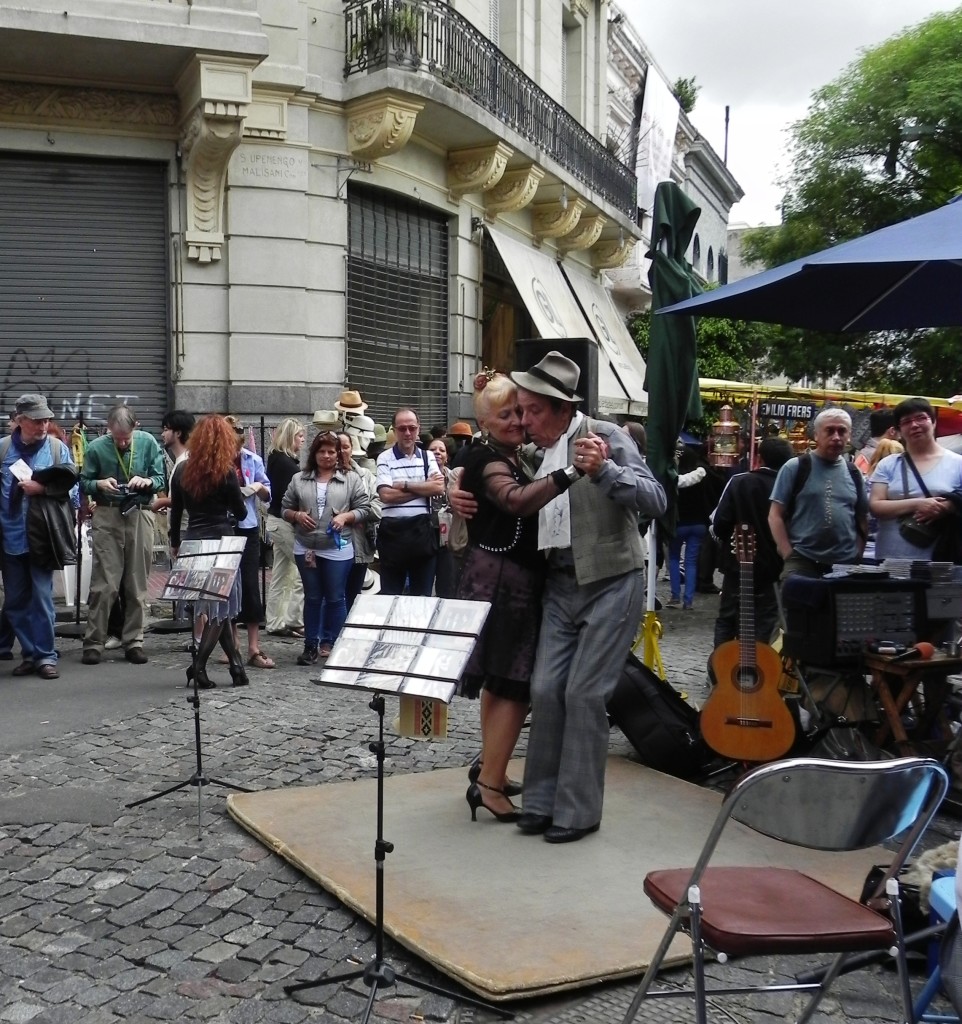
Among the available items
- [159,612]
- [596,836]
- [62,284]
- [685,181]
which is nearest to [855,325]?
[596,836]

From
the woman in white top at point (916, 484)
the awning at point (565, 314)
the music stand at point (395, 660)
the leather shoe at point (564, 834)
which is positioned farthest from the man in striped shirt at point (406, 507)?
the awning at point (565, 314)

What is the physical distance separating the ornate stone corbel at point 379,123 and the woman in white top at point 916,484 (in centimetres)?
936

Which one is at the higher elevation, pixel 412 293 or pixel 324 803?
pixel 412 293

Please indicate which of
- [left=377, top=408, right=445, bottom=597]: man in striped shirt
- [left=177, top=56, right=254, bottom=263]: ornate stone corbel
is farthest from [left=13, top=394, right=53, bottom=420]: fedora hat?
[left=177, top=56, right=254, bottom=263]: ornate stone corbel

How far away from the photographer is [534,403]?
16.5 ft

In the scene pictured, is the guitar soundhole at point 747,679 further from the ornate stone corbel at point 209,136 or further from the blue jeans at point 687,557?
the ornate stone corbel at point 209,136

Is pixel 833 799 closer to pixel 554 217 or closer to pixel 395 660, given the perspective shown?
pixel 395 660

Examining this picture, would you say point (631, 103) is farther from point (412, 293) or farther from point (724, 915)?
point (724, 915)

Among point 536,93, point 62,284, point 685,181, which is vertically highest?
point 685,181

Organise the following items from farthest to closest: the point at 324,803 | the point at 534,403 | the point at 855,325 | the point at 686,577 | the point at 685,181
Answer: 1. the point at 685,181
2. the point at 686,577
3. the point at 855,325
4. the point at 324,803
5. the point at 534,403

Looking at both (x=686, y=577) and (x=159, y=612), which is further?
(x=686, y=577)

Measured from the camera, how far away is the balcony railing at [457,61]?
14.9 m

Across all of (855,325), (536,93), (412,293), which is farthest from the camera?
(536,93)

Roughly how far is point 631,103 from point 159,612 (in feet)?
71.5
